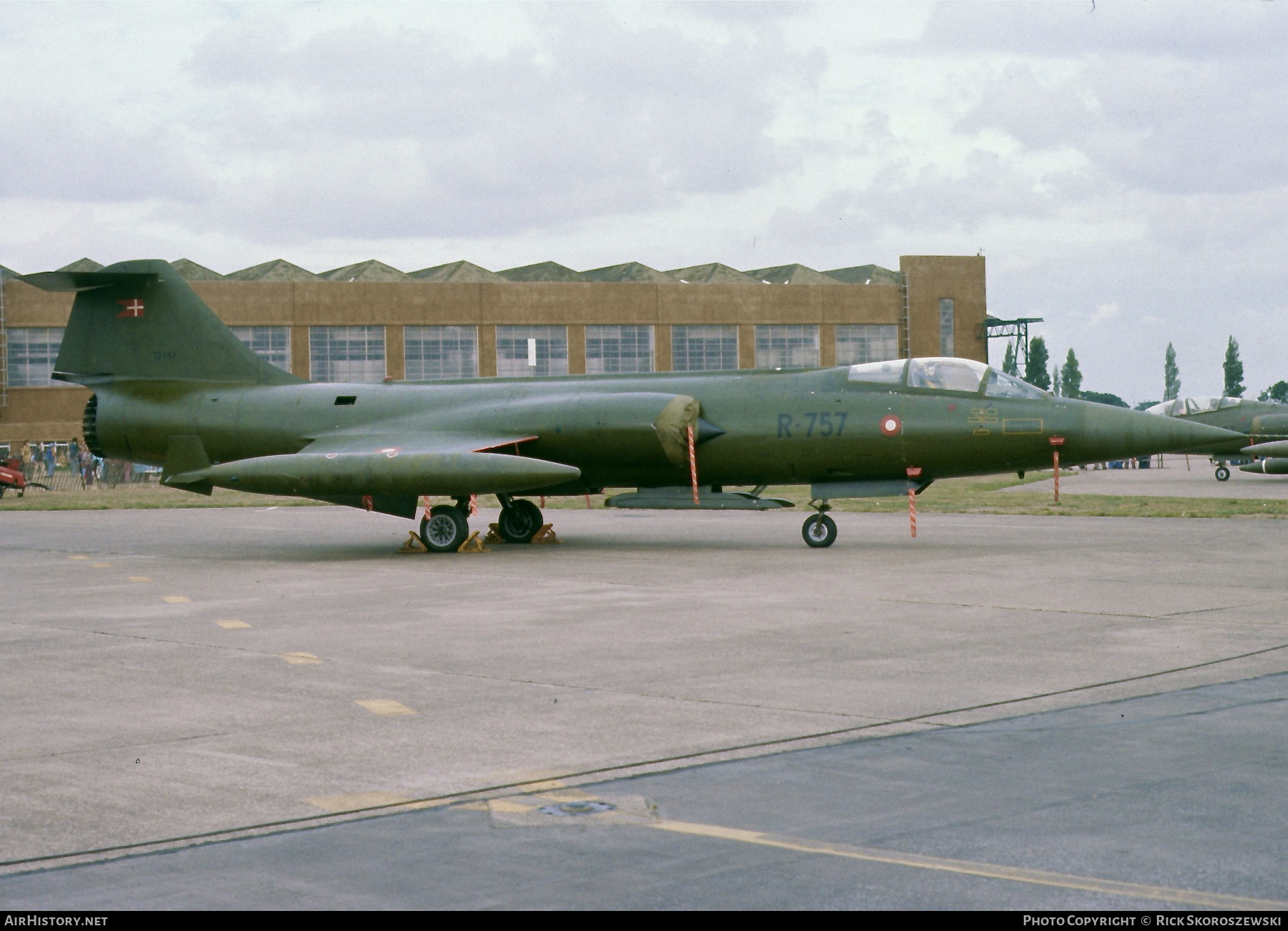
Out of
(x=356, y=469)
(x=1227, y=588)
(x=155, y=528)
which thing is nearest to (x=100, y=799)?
(x=1227, y=588)

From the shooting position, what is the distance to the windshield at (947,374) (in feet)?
63.6

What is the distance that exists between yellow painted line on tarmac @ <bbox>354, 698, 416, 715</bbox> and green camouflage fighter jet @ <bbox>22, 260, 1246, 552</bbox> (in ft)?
34.1

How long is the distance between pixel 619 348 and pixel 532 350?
17.4 feet

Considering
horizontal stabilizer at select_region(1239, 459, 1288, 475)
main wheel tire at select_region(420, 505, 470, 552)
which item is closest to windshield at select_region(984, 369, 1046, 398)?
main wheel tire at select_region(420, 505, 470, 552)

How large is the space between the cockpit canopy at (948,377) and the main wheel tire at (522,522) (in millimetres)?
5590

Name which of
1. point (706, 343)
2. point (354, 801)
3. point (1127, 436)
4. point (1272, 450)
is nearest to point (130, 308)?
point (1127, 436)

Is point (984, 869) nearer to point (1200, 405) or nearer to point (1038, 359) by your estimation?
point (1200, 405)

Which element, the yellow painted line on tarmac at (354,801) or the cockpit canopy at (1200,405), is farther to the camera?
the cockpit canopy at (1200,405)

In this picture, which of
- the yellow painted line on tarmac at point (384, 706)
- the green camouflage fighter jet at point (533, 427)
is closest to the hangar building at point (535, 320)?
the green camouflage fighter jet at point (533, 427)

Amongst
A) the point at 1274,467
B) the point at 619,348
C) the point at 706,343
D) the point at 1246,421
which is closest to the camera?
the point at 1274,467

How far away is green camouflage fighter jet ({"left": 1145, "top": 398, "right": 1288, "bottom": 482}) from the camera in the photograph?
40.2m

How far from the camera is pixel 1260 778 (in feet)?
19.8

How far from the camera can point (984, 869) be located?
4754 millimetres

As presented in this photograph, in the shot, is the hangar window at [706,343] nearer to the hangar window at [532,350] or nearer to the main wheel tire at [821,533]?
the hangar window at [532,350]
